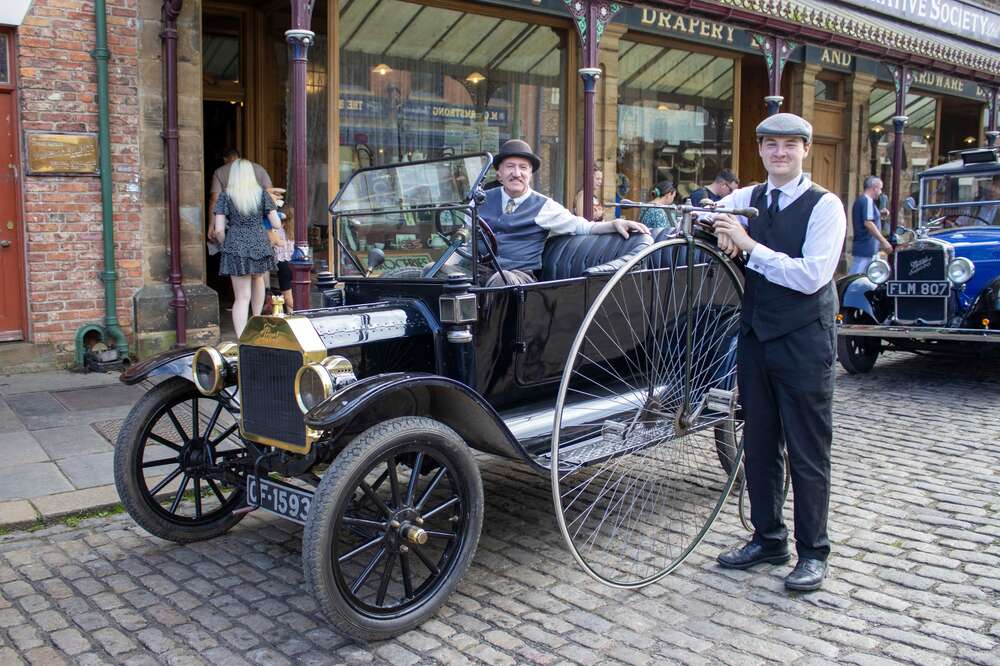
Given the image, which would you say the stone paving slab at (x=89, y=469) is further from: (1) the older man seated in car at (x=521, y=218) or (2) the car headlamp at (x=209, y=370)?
(1) the older man seated in car at (x=521, y=218)

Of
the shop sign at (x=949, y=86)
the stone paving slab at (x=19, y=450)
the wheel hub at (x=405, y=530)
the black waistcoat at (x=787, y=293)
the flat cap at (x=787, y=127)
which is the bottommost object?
the stone paving slab at (x=19, y=450)

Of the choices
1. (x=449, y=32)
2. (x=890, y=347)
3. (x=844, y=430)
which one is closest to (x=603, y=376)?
(x=844, y=430)

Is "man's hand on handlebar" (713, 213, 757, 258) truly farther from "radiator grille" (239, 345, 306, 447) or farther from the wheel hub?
"radiator grille" (239, 345, 306, 447)

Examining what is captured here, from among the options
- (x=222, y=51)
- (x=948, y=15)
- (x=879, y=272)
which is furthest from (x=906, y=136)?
(x=222, y=51)

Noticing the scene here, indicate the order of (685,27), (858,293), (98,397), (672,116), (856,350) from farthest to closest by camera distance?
(672,116), (685,27), (856,350), (858,293), (98,397)

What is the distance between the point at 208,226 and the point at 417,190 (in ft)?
17.8

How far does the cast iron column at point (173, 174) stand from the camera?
26.3 ft

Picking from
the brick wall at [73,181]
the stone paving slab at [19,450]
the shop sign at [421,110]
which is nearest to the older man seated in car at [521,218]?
the stone paving slab at [19,450]

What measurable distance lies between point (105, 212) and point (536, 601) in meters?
5.93

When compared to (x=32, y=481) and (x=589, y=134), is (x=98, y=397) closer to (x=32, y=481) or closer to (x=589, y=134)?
(x=32, y=481)

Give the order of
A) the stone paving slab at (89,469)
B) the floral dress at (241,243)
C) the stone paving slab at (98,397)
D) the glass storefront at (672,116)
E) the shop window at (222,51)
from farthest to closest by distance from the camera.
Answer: the glass storefront at (672,116) < the shop window at (222,51) < the floral dress at (241,243) < the stone paving slab at (98,397) < the stone paving slab at (89,469)

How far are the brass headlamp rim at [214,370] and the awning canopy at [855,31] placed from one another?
7.21 meters

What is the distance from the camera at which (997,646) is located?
129 inches

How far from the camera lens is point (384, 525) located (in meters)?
3.36
